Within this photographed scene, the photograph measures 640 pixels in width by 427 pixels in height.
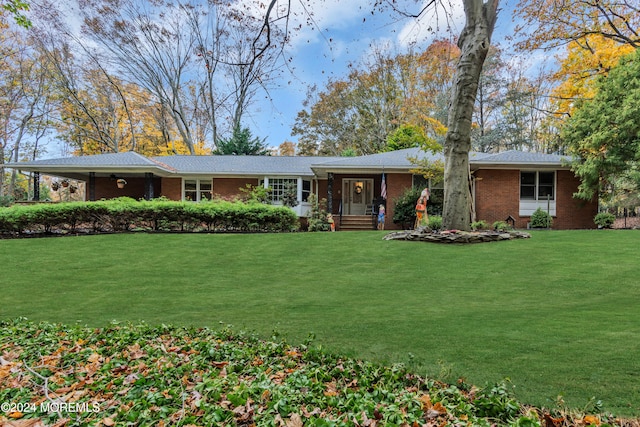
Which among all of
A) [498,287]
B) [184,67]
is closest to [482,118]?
[184,67]

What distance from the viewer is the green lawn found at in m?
3.41

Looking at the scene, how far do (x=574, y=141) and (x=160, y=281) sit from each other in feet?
58.2

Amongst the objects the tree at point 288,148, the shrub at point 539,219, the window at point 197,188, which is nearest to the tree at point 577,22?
the shrub at point 539,219

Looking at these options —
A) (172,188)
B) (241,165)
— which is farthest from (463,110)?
(172,188)

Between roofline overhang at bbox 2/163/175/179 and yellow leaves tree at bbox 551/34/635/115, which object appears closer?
roofline overhang at bbox 2/163/175/179

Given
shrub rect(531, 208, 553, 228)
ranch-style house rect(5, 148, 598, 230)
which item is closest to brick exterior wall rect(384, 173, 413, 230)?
ranch-style house rect(5, 148, 598, 230)

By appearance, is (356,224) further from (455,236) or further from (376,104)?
(376,104)

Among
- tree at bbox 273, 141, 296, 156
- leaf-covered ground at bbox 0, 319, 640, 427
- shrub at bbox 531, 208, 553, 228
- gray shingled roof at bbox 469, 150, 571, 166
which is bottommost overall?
leaf-covered ground at bbox 0, 319, 640, 427

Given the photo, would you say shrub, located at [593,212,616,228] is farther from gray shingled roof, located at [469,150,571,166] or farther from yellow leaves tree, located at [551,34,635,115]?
yellow leaves tree, located at [551,34,635,115]

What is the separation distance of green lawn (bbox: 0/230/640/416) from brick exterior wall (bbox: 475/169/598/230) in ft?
20.9

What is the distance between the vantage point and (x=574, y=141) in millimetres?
16359

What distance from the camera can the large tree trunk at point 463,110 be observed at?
10812mm

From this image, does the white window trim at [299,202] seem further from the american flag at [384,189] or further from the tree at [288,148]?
the tree at [288,148]

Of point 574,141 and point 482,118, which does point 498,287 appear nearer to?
point 574,141
